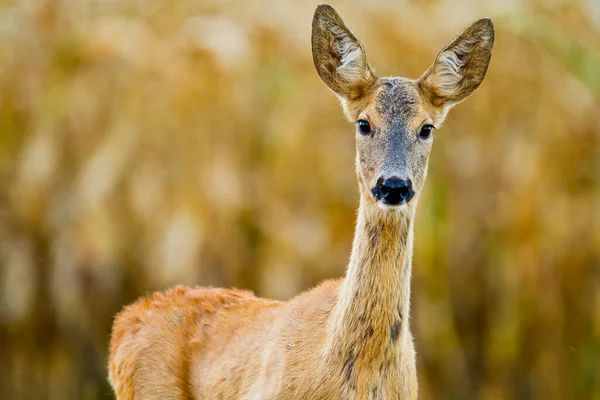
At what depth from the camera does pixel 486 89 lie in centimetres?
1063

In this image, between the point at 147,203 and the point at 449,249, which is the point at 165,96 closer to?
the point at 147,203

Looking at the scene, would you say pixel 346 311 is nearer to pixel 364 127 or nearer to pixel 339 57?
pixel 364 127

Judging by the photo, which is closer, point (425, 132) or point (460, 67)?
point (425, 132)

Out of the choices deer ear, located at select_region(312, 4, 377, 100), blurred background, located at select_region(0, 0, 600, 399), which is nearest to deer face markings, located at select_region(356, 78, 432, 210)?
Result: deer ear, located at select_region(312, 4, 377, 100)

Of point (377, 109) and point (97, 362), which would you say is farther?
point (97, 362)

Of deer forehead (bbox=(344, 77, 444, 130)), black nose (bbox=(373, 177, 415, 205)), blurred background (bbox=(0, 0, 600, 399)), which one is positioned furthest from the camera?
blurred background (bbox=(0, 0, 600, 399))

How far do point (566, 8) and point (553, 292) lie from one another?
9.67 ft

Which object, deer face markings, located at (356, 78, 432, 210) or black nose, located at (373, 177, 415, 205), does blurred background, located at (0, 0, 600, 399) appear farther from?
black nose, located at (373, 177, 415, 205)

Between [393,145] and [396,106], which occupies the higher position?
[396,106]

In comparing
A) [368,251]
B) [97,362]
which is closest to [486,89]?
[97,362]

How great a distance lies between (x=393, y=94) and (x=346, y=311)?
3.99ft

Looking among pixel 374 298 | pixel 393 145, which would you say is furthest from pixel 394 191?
pixel 374 298

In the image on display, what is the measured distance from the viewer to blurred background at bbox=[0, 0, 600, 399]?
9.72 meters

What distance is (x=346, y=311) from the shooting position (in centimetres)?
573
